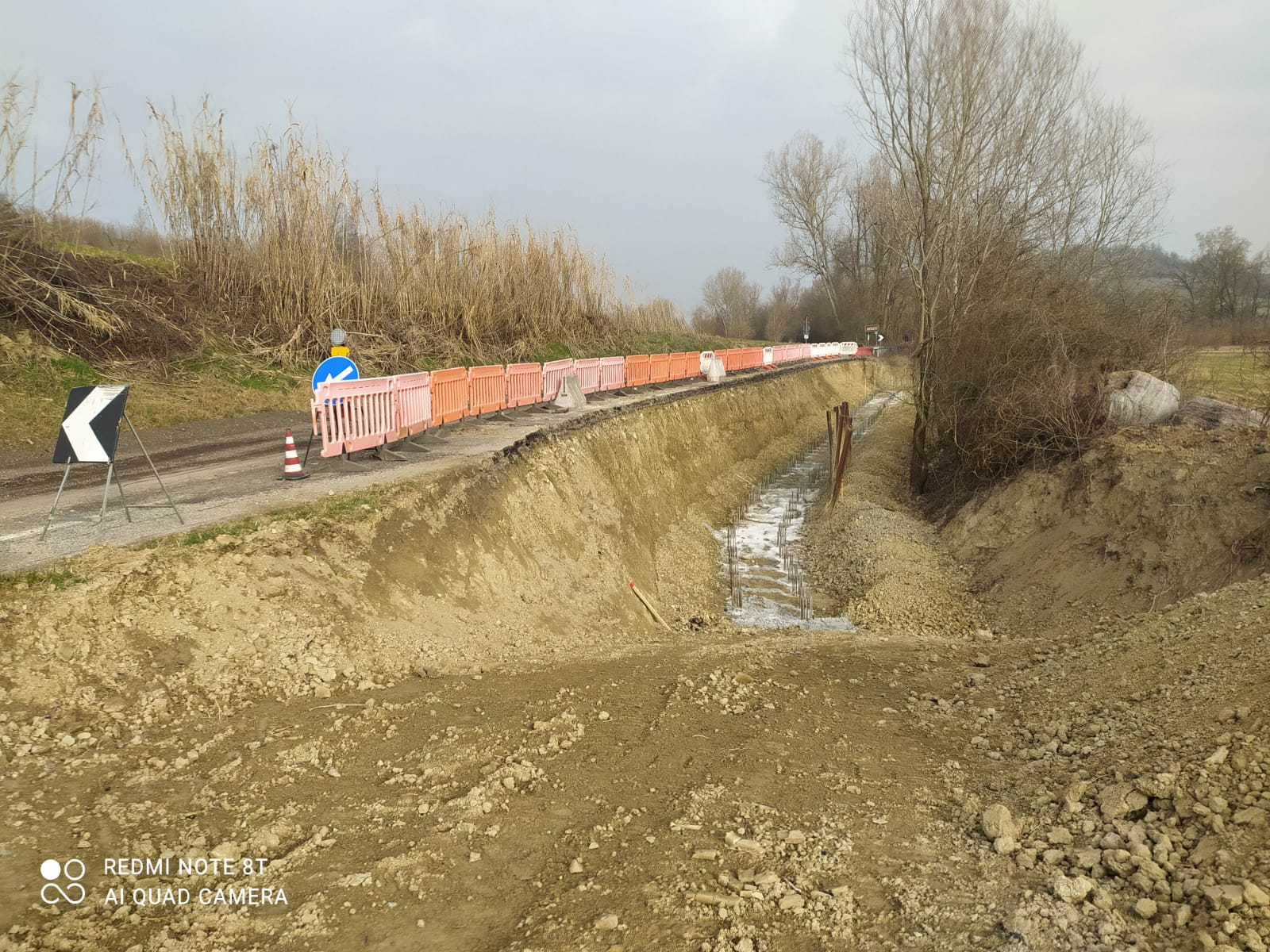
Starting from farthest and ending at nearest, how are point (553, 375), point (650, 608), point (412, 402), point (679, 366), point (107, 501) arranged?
point (679, 366), point (553, 375), point (412, 402), point (650, 608), point (107, 501)

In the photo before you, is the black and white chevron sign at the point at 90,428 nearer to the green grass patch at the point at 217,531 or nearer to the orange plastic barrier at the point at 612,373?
the green grass patch at the point at 217,531

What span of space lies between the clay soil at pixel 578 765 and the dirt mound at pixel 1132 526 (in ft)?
0.67

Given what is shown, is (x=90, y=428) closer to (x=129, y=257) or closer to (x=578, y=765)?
(x=578, y=765)

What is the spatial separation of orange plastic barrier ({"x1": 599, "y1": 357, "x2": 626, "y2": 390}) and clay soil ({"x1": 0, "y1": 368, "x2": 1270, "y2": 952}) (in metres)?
11.8

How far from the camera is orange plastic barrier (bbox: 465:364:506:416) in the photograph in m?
13.7

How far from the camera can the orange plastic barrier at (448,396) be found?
39.7ft

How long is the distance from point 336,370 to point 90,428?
324cm

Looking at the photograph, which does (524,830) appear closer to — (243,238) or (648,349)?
(243,238)

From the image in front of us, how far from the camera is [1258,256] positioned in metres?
41.2

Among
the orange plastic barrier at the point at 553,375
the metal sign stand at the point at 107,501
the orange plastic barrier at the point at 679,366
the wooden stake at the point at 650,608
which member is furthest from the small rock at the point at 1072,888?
the orange plastic barrier at the point at 679,366

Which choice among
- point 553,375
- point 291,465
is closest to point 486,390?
point 553,375

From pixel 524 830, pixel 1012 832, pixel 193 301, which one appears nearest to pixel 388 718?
pixel 524 830

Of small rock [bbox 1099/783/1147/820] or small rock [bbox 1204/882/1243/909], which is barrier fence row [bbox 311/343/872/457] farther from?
small rock [bbox 1204/882/1243/909]

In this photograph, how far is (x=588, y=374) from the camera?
19.1m
